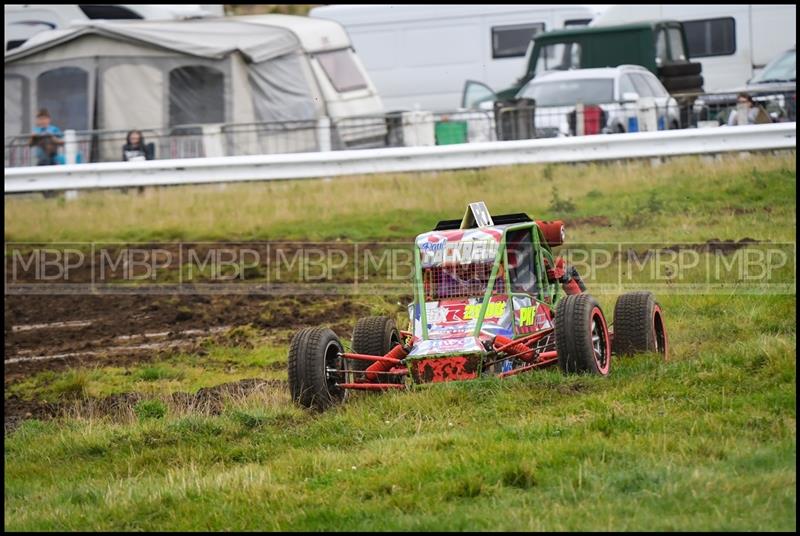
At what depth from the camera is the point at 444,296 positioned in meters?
9.96

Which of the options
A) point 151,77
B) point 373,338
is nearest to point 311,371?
point 373,338

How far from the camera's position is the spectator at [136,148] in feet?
69.9

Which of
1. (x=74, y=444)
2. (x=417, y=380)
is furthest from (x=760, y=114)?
(x=74, y=444)

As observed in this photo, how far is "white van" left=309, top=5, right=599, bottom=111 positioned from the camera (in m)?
31.4

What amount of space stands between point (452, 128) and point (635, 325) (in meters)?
11.5

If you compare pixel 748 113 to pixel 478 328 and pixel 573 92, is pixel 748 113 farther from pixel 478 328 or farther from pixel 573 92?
pixel 478 328

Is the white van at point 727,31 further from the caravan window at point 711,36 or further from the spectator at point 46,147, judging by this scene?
the spectator at point 46,147

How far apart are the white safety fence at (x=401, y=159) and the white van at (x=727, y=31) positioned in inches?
418

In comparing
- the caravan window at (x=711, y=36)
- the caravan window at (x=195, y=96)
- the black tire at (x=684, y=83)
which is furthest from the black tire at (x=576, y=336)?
the caravan window at (x=711, y=36)

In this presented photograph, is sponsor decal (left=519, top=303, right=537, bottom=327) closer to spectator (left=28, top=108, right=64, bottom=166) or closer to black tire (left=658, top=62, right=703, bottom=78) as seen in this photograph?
spectator (left=28, top=108, right=64, bottom=166)

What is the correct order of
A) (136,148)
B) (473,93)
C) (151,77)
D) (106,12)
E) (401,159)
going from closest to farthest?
(401,159) → (136,148) → (151,77) → (473,93) → (106,12)

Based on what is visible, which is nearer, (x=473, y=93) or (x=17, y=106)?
(x=17, y=106)

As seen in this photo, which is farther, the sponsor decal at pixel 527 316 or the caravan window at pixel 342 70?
the caravan window at pixel 342 70

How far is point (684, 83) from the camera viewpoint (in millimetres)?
25531
